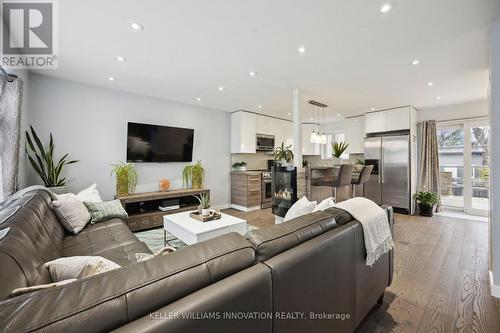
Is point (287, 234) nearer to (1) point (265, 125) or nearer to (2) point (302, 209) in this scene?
(2) point (302, 209)

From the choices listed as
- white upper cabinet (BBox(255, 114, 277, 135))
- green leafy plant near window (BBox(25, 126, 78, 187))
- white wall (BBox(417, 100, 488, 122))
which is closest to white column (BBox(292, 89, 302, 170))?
white upper cabinet (BBox(255, 114, 277, 135))

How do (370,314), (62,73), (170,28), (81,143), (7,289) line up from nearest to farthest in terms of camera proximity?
(7,289) → (370,314) → (170,28) → (62,73) → (81,143)

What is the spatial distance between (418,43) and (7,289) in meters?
3.59

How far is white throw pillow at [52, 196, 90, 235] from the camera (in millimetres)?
2211

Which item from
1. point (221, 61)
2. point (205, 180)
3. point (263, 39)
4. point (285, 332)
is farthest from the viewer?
point (205, 180)

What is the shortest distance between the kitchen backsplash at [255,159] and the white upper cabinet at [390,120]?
9.27 ft

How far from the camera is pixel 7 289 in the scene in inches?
29.2

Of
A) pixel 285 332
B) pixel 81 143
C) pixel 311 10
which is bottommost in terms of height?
pixel 285 332

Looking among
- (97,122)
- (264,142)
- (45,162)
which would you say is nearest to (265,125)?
(264,142)

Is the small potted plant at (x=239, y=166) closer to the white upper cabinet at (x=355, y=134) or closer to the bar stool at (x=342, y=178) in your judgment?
the bar stool at (x=342, y=178)

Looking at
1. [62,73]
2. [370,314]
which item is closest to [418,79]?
[370,314]

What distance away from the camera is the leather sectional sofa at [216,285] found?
0.56 m

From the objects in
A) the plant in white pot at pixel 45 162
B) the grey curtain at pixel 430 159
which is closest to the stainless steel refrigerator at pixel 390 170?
the grey curtain at pixel 430 159

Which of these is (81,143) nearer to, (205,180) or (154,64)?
(154,64)
